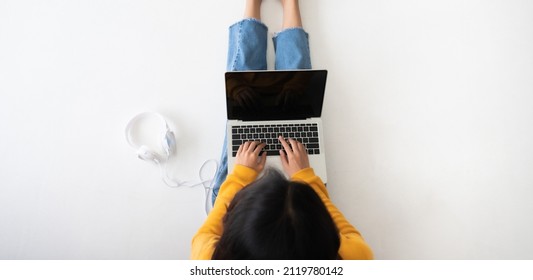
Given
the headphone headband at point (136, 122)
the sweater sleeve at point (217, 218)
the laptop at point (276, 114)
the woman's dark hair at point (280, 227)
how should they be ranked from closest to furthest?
the woman's dark hair at point (280, 227), the sweater sleeve at point (217, 218), the laptop at point (276, 114), the headphone headband at point (136, 122)

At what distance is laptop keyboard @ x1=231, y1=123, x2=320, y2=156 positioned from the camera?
2.90 feet

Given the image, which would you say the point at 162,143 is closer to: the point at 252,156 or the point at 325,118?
the point at 252,156

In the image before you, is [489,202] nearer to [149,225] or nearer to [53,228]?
[149,225]

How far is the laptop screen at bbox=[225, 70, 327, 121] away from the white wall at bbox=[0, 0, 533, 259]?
0.42 ft

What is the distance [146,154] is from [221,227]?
0.99ft

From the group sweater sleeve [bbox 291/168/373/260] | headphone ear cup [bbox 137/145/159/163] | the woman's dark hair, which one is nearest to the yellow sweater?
sweater sleeve [bbox 291/168/373/260]

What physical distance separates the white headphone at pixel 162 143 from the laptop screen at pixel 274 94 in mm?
173

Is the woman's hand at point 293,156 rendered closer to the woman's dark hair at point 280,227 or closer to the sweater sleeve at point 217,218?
the sweater sleeve at point 217,218

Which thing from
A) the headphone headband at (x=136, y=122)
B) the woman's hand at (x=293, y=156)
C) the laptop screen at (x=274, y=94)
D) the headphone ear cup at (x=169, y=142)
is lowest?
the woman's hand at (x=293, y=156)

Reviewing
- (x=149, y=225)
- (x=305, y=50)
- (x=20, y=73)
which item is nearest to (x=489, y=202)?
(x=305, y=50)

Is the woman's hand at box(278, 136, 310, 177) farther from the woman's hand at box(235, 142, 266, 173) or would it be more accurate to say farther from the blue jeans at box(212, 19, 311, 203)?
the blue jeans at box(212, 19, 311, 203)

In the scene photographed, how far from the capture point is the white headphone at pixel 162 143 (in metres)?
0.90

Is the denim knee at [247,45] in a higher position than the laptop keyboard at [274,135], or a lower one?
higher

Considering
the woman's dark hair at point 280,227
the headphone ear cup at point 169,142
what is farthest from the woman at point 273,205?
the headphone ear cup at point 169,142
